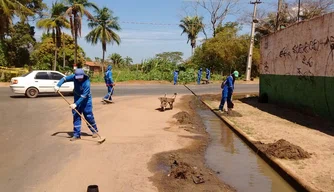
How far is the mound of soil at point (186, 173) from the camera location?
6.11 metres

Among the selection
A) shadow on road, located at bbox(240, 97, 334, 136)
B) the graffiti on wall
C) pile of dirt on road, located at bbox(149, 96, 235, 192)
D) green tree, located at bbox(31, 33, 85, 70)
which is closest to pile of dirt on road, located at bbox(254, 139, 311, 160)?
pile of dirt on road, located at bbox(149, 96, 235, 192)

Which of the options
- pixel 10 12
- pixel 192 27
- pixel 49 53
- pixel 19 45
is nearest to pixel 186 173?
pixel 10 12

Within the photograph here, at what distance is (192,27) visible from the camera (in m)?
60.0

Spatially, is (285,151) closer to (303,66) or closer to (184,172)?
(184,172)

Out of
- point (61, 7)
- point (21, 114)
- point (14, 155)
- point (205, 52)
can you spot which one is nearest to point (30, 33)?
point (61, 7)

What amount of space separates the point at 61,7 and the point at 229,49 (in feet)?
63.4

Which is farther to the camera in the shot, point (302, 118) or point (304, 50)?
point (304, 50)

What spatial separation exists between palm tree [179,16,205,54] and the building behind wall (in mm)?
40277

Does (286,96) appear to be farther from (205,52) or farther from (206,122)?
(205,52)

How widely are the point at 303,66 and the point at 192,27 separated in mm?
46356

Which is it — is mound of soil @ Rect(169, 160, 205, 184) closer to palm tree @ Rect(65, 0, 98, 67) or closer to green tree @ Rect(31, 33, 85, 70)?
palm tree @ Rect(65, 0, 98, 67)

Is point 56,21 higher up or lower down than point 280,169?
higher up

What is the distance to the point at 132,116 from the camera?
13.2 metres

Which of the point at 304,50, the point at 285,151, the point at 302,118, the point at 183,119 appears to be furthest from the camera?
the point at 304,50
